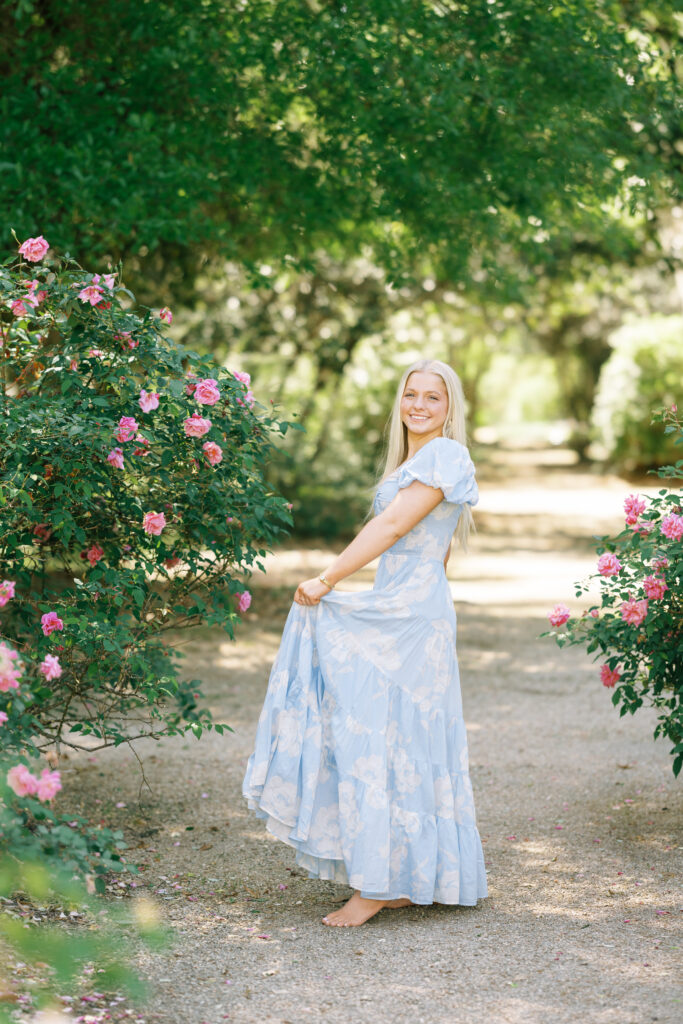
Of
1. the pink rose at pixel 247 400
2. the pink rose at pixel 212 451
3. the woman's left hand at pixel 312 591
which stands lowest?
the woman's left hand at pixel 312 591

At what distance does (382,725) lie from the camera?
12.7 feet

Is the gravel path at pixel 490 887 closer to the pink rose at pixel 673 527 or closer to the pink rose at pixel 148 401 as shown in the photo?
the pink rose at pixel 673 527

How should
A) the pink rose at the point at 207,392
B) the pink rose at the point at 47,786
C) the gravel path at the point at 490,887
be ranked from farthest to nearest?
the pink rose at the point at 207,392 < the gravel path at the point at 490,887 < the pink rose at the point at 47,786

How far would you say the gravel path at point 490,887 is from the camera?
3328mm

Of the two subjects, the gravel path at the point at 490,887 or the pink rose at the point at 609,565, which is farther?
the pink rose at the point at 609,565

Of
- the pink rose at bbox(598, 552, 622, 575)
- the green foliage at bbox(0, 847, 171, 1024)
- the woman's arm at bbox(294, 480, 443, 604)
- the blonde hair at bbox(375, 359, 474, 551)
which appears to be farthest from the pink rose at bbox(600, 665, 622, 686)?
the green foliage at bbox(0, 847, 171, 1024)

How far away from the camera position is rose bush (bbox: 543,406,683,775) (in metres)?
4.45

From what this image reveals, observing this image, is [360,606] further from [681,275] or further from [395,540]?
[681,275]

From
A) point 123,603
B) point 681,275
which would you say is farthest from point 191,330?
point 123,603

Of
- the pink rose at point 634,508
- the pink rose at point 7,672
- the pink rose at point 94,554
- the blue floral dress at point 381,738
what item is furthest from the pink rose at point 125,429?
the pink rose at point 634,508

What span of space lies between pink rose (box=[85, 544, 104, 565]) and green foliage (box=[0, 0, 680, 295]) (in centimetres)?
299

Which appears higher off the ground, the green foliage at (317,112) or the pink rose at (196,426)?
the green foliage at (317,112)

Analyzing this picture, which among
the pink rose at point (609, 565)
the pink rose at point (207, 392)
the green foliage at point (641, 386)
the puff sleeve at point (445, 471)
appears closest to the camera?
the puff sleeve at point (445, 471)

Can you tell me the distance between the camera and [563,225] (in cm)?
998
